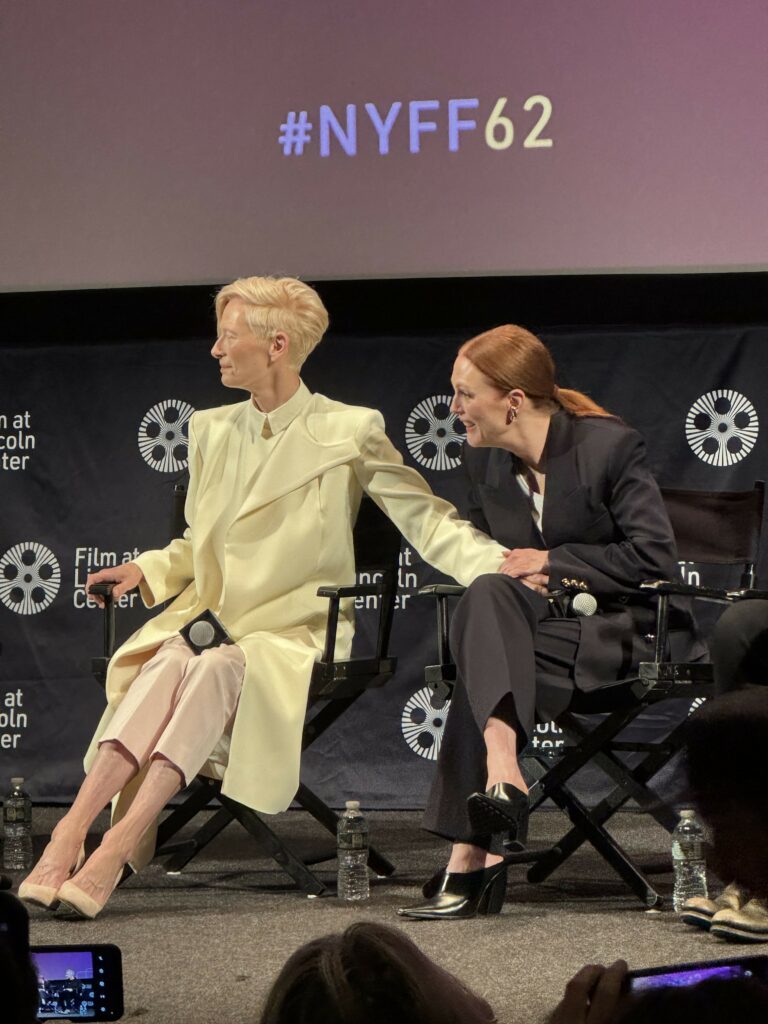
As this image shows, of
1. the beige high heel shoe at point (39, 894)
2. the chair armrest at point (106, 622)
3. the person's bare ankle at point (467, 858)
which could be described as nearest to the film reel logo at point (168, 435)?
the chair armrest at point (106, 622)

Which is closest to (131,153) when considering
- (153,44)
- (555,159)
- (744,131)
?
(153,44)

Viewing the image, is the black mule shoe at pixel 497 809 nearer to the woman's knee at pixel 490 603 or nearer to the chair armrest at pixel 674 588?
the woman's knee at pixel 490 603

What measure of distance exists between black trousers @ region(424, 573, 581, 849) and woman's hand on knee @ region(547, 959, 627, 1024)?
2013 mm

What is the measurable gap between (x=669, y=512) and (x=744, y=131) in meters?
1.41

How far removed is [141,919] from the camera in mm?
2992

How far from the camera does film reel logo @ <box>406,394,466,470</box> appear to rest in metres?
4.92

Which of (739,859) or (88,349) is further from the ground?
(88,349)

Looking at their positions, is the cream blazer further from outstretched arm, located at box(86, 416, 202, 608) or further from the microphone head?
the microphone head

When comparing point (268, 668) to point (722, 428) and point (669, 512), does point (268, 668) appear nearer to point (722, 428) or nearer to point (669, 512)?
point (669, 512)

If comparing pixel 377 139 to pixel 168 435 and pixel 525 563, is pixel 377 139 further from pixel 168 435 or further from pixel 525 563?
pixel 525 563

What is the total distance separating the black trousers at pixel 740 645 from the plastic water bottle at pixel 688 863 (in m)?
0.43

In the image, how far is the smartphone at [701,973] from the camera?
35.0 inches

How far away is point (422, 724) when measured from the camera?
4867 millimetres

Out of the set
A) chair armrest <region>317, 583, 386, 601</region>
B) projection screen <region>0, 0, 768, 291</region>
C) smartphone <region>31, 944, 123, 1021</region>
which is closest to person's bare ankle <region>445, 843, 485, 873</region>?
chair armrest <region>317, 583, 386, 601</region>
